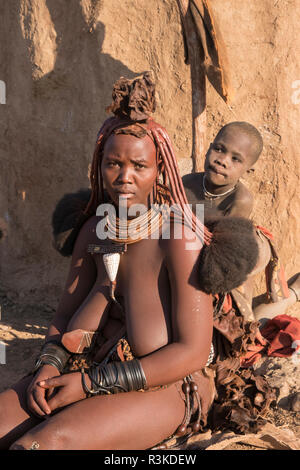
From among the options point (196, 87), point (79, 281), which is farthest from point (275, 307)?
point (79, 281)

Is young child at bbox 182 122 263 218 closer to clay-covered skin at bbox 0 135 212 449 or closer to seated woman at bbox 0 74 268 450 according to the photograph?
seated woman at bbox 0 74 268 450

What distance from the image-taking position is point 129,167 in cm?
243

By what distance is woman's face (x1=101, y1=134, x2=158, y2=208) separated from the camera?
2.40 meters

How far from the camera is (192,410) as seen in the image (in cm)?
252

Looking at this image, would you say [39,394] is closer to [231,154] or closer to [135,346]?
[135,346]

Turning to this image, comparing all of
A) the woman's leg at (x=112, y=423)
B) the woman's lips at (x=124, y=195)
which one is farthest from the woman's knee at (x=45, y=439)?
the woman's lips at (x=124, y=195)

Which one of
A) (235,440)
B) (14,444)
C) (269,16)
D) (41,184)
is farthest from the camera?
(41,184)

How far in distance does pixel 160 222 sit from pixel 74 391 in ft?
2.74

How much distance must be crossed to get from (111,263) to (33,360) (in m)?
2.09

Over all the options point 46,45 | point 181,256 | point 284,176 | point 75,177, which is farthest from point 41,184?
point 181,256

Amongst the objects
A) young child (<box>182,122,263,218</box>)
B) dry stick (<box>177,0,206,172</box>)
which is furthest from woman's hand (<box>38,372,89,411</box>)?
dry stick (<box>177,0,206,172</box>)

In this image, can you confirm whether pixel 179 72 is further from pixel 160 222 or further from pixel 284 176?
pixel 160 222

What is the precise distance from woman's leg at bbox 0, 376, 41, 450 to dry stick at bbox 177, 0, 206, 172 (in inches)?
117

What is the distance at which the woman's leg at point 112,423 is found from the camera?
2.13m
